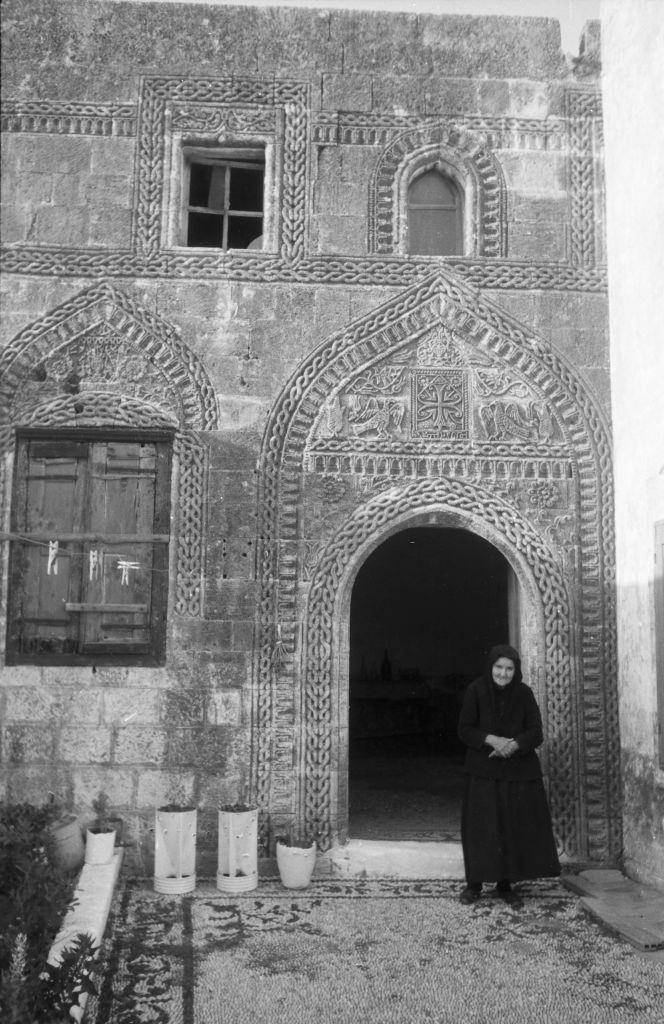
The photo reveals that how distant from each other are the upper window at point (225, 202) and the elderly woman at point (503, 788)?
135 inches

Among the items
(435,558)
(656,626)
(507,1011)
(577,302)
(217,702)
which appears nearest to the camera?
(507,1011)

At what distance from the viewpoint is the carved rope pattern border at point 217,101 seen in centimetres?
660

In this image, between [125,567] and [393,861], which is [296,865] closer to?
[393,861]

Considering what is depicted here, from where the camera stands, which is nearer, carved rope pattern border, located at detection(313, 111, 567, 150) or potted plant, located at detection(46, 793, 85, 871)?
potted plant, located at detection(46, 793, 85, 871)

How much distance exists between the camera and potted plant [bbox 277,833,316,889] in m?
5.77

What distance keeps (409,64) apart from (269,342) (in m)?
2.24

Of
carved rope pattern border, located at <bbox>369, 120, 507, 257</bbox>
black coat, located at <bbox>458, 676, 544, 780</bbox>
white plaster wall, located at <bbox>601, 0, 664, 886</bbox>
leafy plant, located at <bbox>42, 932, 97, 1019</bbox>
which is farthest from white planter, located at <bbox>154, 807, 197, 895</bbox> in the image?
carved rope pattern border, located at <bbox>369, 120, 507, 257</bbox>

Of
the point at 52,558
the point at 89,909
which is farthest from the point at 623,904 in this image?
the point at 52,558

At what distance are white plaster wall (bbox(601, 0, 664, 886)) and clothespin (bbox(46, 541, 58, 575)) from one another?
11.9 ft

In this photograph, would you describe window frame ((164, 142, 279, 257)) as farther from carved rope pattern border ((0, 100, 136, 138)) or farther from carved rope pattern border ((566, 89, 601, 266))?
carved rope pattern border ((566, 89, 601, 266))

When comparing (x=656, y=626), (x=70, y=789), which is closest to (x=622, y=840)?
(x=656, y=626)

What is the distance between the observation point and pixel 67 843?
5.45 meters

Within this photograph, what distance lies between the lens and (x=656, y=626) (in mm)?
5770

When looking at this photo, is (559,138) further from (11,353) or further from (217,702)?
(217,702)
